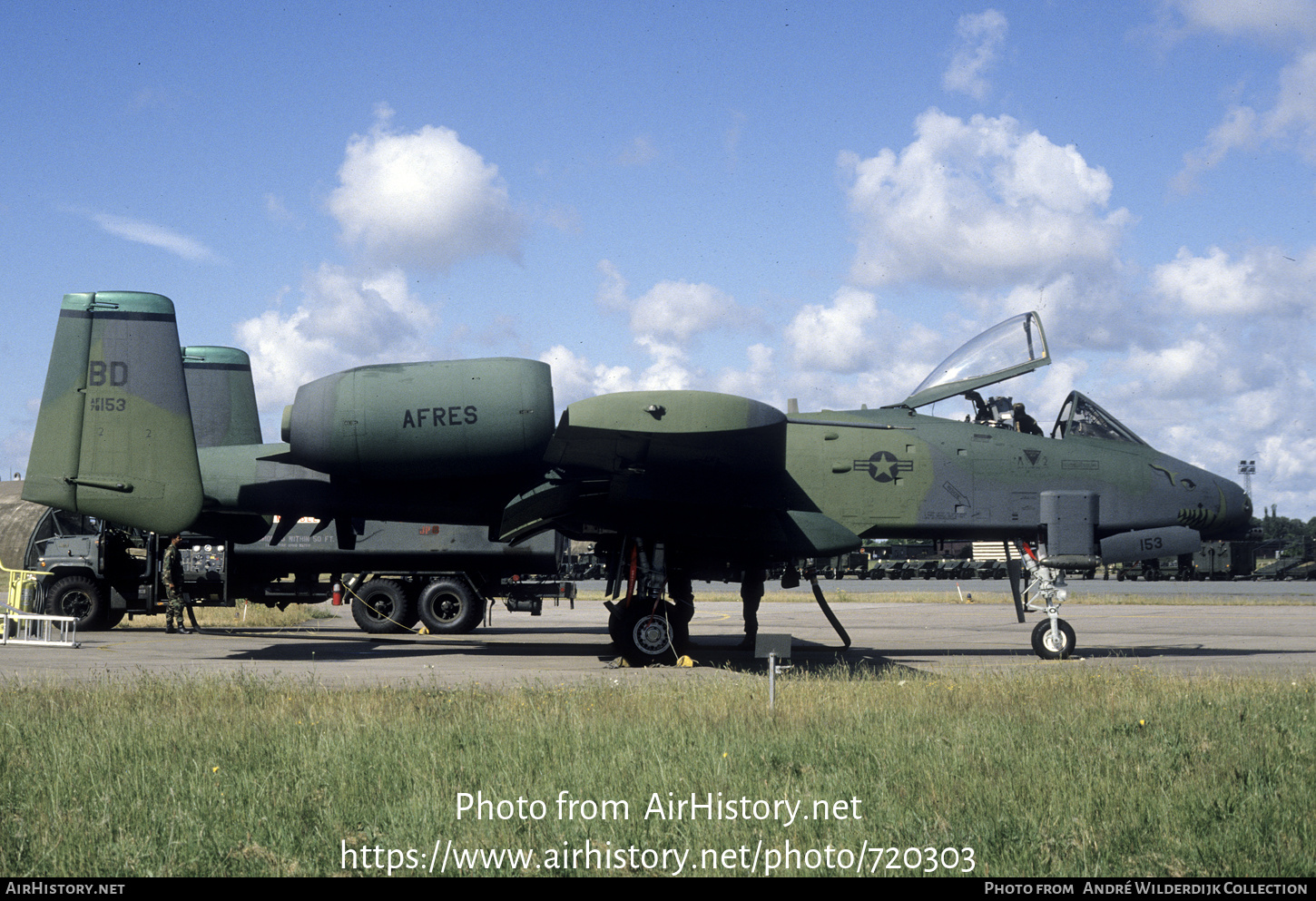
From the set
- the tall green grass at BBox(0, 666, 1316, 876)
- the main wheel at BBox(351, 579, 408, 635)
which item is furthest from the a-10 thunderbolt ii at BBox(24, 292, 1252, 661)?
the main wheel at BBox(351, 579, 408, 635)

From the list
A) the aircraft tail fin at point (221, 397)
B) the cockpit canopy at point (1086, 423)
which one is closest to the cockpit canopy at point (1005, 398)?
the cockpit canopy at point (1086, 423)

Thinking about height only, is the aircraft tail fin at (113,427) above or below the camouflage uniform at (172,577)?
above

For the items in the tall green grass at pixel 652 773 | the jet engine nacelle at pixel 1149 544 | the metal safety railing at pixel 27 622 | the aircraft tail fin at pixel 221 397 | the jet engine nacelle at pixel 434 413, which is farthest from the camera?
the aircraft tail fin at pixel 221 397

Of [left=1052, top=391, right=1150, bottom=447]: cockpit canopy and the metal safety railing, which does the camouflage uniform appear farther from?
[left=1052, top=391, right=1150, bottom=447]: cockpit canopy

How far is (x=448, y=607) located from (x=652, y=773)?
46.4 ft

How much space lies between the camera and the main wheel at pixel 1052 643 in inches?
539

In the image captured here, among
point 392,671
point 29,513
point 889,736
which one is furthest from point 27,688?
point 29,513

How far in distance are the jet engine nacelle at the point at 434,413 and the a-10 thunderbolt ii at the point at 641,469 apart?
0.9 inches

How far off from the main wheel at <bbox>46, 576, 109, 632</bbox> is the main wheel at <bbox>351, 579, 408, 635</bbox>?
466 centimetres

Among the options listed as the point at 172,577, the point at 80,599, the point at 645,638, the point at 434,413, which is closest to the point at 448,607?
the point at 172,577

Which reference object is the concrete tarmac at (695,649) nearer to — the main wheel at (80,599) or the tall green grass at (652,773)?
the main wheel at (80,599)

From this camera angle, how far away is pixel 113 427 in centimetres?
1247

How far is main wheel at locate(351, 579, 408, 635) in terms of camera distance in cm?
1939

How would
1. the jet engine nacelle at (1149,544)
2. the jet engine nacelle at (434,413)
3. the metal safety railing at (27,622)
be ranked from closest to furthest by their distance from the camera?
the jet engine nacelle at (434,413), the jet engine nacelle at (1149,544), the metal safety railing at (27,622)
